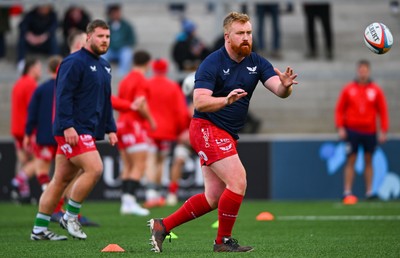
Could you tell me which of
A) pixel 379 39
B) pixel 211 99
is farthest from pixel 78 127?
pixel 379 39

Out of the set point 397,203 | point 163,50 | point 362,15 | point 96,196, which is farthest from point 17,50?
point 397,203

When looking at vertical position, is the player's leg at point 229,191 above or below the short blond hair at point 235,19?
below

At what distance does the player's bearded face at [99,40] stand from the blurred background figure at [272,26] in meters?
11.5

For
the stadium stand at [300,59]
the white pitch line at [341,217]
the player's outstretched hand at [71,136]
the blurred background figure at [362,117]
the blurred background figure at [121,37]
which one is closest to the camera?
the player's outstretched hand at [71,136]

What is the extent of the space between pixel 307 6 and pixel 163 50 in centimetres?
409

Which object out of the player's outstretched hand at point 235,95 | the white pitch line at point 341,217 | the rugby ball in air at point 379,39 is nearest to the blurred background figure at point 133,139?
the white pitch line at point 341,217

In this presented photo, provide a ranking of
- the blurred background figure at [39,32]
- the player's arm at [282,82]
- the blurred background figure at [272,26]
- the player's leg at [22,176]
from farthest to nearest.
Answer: the blurred background figure at [272,26] < the blurred background figure at [39,32] < the player's leg at [22,176] < the player's arm at [282,82]

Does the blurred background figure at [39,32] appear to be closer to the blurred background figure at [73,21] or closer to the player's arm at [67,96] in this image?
the blurred background figure at [73,21]

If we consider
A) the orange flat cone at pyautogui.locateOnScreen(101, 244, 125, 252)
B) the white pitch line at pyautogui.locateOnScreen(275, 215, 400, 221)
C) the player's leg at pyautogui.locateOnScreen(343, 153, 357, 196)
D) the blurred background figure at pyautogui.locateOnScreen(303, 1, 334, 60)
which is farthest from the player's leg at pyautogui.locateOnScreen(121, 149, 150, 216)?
the blurred background figure at pyautogui.locateOnScreen(303, 1, 334, 60)

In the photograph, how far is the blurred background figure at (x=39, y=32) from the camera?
2217cm

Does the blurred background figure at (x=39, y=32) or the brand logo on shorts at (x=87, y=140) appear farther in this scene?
the blurred background figure at (x=39, y=32)

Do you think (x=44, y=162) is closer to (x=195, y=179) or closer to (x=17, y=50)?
(x=195, y=179)

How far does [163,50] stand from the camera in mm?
25219

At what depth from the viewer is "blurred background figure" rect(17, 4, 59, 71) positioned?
22172 millimetres
